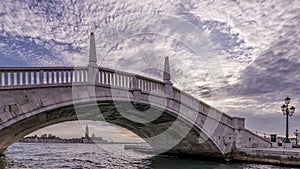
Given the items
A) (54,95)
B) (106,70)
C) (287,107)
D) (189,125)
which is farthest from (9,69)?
(287,107)

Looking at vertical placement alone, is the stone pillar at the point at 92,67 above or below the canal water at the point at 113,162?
above

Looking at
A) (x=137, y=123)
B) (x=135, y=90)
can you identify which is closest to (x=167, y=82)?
(x=135, y=90)

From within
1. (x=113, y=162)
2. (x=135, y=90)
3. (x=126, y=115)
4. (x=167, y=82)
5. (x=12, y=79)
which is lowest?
(x=113, y=162)

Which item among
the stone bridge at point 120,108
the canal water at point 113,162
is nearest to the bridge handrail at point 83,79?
the stone bridge at point 120,108

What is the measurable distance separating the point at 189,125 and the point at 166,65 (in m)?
3.52

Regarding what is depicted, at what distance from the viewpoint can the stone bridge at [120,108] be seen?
10356 millimetres

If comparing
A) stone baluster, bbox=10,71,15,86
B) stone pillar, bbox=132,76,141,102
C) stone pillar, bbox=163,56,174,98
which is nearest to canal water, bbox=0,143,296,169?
stone pillar, bbox=163,56,174,98

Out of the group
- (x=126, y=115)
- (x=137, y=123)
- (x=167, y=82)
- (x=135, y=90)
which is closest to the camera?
(x=135, y=90)

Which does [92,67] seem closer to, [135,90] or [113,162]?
[135,90]

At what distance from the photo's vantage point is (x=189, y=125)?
55.7 ft

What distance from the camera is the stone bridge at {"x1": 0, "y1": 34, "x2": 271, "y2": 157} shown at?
1036 centimetres

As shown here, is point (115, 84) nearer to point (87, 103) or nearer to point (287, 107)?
point (87, 103)

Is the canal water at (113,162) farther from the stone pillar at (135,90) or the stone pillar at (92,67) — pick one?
the stone pillar at (92,67)

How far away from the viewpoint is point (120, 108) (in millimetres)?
14992
